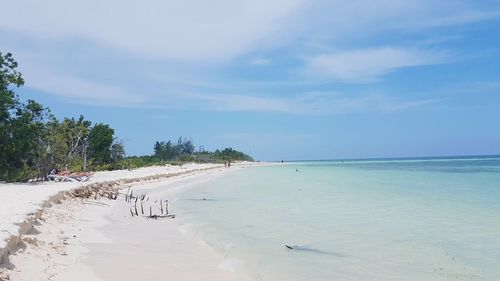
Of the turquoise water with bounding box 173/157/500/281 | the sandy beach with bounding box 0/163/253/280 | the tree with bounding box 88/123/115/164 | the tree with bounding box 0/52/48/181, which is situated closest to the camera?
the sandy beach with bounding box 0/163/253/280

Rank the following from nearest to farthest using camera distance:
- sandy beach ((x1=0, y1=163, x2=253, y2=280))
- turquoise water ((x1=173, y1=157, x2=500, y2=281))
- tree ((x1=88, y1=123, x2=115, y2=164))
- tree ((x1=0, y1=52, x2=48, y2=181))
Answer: sandy beach ((x1=0, y1=163, x2=253, y2=280))
turquoise water ((x1=173, y1=157, x2=500, y2=281))
tree ((x1=0, y1=52, x2=48, y2=181))
tree ((x1=88, y1=123, x2=115, y2=164))

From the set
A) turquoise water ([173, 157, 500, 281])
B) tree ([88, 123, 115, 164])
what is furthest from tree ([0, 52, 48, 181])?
tree ([88, 123, 115, 164])

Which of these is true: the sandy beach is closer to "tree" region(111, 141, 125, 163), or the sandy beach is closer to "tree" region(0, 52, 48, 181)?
"tree" region(0, 52, 48, 181)

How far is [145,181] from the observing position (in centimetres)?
3206

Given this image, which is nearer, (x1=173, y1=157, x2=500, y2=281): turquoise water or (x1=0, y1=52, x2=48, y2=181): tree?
(x1=173, y1=157, x2=500, y2=281): turquoise water

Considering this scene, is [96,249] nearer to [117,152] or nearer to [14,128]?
[14,128]

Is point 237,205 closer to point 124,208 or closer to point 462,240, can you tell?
point 124,208

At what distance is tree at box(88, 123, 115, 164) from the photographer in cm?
4284

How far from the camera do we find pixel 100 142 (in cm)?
4353

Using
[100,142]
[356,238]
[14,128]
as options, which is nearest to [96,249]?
[356,238]

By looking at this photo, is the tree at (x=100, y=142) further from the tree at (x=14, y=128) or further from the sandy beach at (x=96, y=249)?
the sandy beach at (x=96, y=249)

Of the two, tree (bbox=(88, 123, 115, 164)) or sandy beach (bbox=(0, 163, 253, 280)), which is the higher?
tree (bbox=(88, 123, 115, 164))

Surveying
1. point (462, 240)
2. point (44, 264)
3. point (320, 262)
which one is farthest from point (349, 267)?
point (44, 264)

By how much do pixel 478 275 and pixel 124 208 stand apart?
1124cm
